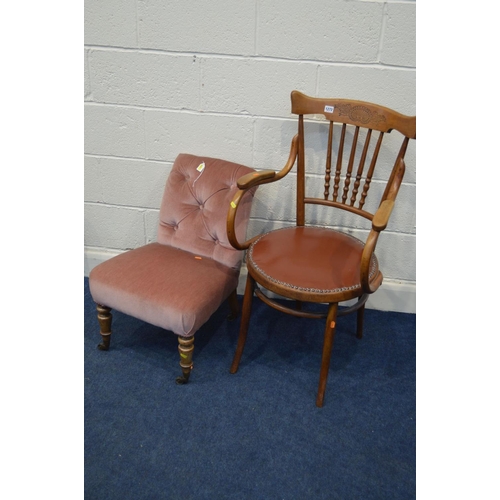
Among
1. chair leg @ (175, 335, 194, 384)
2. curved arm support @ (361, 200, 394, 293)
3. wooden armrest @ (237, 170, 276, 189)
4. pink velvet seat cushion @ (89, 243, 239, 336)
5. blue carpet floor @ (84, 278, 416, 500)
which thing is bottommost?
blue carpet floor @ (84, 278, 416, 500)

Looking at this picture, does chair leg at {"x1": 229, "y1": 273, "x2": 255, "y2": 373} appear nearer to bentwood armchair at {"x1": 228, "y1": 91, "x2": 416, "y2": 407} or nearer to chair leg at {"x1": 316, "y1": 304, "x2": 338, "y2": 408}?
bentwood armchair at {"x1": 228, "y1": 91, "x2": 416, "y2": 407}

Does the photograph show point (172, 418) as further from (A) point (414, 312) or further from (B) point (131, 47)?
(B) point (131, 47)

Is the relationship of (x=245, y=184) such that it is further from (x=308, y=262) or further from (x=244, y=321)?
(x=244, y=321)

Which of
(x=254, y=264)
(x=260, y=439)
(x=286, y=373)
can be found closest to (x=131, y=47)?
(x=254, y=264)

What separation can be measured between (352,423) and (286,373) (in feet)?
1.06

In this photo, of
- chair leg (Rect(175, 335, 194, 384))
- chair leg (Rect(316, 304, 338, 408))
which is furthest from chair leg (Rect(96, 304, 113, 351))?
chair leg (Rect(316, 304, 338, 408))

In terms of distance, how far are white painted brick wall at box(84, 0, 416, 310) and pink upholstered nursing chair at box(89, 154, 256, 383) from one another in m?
0.21

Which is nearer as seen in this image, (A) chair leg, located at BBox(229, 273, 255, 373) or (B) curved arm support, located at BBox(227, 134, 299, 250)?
(B) curved arm support, located at BBox(227, 134, 299, 250)

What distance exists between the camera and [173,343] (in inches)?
80.6

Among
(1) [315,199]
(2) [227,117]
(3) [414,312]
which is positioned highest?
(2) [227,117]

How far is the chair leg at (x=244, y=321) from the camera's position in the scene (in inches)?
71.3

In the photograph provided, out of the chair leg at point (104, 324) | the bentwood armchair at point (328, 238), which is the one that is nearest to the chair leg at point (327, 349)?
the bentwood armchair at point (328, 238)

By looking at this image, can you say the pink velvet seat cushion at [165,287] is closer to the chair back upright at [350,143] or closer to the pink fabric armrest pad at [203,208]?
the pink fabric armrest pad at [203,208]

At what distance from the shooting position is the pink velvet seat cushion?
1.69m
